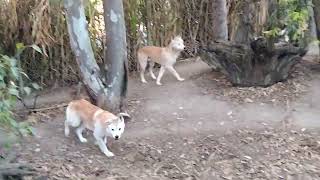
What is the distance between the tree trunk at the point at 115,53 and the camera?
5.89 metres

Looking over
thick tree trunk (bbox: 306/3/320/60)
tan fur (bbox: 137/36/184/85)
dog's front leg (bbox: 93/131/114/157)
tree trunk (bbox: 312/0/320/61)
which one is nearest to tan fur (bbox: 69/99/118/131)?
dog's front leg (bbox: 93/131/114/157)

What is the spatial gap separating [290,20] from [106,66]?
2137 mm

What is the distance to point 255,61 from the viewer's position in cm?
664

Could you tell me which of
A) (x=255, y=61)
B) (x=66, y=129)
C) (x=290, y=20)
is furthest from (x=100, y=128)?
(x=290, y=20)

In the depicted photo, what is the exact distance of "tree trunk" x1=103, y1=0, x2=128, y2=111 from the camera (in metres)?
5.89

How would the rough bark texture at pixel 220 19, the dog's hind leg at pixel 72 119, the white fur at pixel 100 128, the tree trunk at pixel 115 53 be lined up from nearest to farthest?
1. the white fur at pixel 100 128
2. the dog's hind leg at pixel 72 119
3. the tree trunk at pixel 115 53
4. the rough bark texture at pixel 220 19

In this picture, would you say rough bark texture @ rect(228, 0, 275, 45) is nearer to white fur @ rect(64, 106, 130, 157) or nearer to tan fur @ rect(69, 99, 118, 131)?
white fur @ rect(64, 106, 130, 157)

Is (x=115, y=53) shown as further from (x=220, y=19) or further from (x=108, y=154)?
(x=220, y=19)

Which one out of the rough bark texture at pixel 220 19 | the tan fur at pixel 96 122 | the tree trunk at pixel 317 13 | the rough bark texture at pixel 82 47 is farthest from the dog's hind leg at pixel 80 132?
the tree trunk at pixel 317 13

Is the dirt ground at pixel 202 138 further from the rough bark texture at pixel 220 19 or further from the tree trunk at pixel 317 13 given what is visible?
the rough bark texture at pixel 220 19

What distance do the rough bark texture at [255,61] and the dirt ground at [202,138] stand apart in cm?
14

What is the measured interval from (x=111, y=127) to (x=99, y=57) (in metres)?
2.89

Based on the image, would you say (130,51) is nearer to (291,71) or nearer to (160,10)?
(160,10)

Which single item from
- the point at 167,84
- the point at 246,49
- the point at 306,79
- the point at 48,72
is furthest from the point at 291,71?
the point at 48,72
